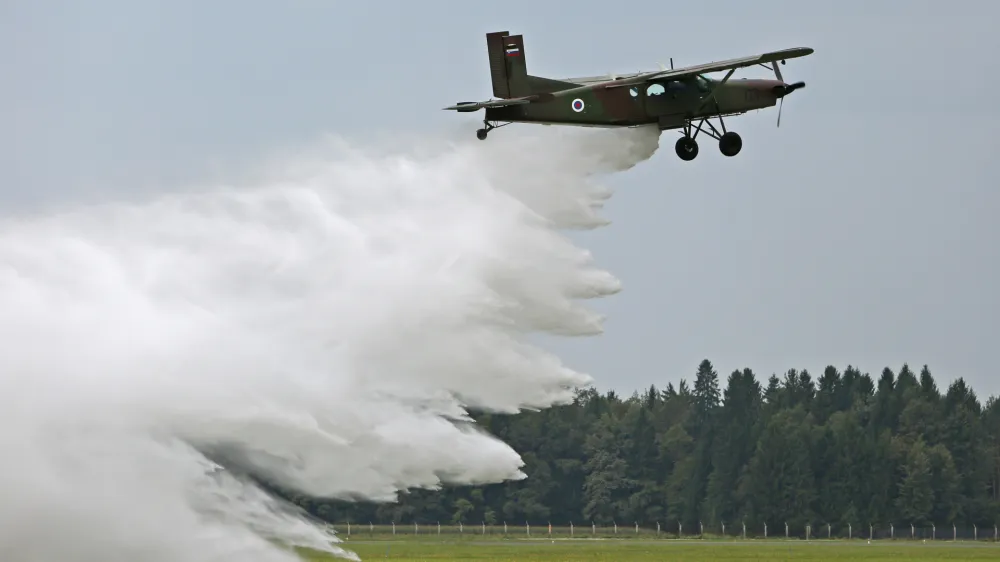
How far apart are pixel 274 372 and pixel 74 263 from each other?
5781 mm

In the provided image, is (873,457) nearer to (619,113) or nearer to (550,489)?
(550,489)

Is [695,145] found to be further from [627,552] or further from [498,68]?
[627,552]

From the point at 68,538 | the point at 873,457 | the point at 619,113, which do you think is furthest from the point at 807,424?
the point at 68,538

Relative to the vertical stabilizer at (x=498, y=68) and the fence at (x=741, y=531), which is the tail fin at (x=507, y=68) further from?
the fence at (x=741, y=531)

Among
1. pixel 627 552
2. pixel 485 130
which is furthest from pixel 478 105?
pixel 627 552

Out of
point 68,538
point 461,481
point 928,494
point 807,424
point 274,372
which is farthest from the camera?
point 807,424

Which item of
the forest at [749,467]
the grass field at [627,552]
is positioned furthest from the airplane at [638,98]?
the forest at [749,467]

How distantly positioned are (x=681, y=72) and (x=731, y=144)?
2.24 meters

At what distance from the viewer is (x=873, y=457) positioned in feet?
366

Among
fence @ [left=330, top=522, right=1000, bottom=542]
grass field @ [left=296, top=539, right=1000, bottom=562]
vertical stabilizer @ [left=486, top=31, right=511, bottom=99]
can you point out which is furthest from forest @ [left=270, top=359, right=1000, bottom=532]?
vertical stabilizer @ [left=486, top=31, right=511, bottom=99]

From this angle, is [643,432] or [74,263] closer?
[74,263]

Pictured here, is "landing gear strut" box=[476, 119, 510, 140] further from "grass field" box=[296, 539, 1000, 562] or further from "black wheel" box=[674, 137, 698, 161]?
"grass field" box=[296, 539, 1000, 562]

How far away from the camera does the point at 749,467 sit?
11788 centimetres

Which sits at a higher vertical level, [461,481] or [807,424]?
[807,424]
